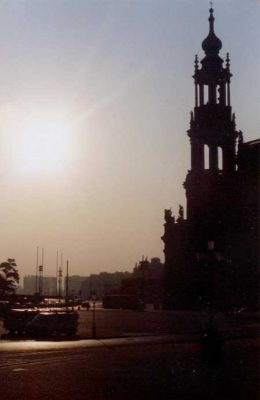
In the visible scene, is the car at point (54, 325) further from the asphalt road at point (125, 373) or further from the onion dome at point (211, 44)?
the onion dome at point (211, 44)

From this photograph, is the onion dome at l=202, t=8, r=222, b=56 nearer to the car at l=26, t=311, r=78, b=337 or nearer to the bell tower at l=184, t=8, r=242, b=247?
the bell tower at l=184, t=8, r=242, b=247

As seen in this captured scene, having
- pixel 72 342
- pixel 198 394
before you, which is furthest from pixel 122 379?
pixel 72 342

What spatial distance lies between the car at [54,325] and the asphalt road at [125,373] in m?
10.1

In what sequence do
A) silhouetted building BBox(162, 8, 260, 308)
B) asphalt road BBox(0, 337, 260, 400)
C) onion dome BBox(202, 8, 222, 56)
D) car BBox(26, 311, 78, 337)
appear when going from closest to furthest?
asphalt road BBox(0, 337, 260, 400) → car BBox(26, 311, 78, 337) → silhouetted building BBox(162, 8, 260, 308) → onion dome BBox(202, 8, 222, 56)

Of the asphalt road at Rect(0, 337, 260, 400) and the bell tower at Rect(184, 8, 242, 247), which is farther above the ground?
the bell tower at Rect(184, 8, 242, 247)

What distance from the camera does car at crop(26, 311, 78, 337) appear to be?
47469 mm

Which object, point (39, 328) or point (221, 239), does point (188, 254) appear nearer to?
point (221, 239)

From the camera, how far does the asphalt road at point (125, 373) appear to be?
1988 cm

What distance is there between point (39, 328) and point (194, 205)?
1850 inches

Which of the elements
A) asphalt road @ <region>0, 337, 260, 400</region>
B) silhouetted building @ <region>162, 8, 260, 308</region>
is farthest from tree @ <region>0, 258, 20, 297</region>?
asphalt road @ <region>0, 337, 260, 400</region>

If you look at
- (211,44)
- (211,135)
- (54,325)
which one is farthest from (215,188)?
(54,325)

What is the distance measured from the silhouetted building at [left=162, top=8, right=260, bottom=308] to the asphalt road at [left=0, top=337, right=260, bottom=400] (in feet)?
149

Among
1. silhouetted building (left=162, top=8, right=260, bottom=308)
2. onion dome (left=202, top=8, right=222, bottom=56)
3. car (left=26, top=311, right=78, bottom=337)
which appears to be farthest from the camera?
onion dome (left=202, top=8, right=222, bottom=56)

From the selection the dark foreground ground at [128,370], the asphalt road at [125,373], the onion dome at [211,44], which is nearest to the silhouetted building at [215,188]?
the onion dome at [211,44]
